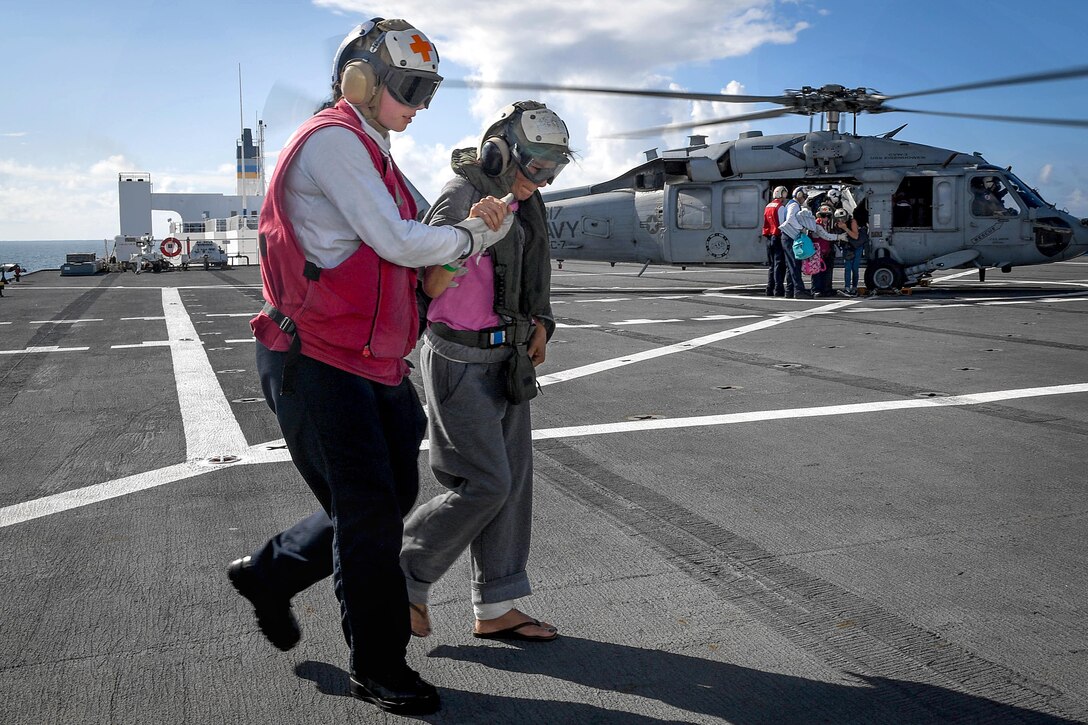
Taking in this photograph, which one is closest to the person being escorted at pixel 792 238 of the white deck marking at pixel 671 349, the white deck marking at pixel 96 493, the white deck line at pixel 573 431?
the white deck marking at pixel 671 349

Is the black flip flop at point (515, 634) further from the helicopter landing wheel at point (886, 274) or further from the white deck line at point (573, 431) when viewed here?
the helicopter landing wheel at point (886, 274)

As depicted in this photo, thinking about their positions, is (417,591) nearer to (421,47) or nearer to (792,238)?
(421,47)

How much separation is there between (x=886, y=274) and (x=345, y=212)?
17.3m

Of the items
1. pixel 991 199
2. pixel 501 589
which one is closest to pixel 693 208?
pixel 991 199

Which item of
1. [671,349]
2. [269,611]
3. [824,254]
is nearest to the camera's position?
[269,611]

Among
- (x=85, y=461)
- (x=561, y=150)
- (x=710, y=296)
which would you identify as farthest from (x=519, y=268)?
(x=710, y=296)

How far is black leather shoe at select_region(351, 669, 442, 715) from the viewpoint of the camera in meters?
2.86

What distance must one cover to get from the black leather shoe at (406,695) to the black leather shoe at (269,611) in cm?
43

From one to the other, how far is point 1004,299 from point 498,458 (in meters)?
16.4

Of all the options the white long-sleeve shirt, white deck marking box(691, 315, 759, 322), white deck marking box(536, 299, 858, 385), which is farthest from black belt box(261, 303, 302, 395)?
white deck marking box(691, 315, 759, 322)

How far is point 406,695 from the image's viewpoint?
9.39 ft

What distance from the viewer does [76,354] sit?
11.0 metres

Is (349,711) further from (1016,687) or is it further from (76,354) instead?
(76,354)

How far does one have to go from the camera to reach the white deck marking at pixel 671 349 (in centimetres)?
920
